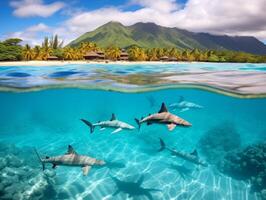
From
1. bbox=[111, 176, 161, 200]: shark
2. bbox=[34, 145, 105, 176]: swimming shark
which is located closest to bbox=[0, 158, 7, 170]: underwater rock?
bbox=[34, 145, 105, 176]: swimming shark

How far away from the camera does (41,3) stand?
1622cm

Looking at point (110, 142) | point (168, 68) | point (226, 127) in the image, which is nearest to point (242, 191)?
point (226, 127)

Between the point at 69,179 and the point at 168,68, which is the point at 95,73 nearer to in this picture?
the point at 168,68

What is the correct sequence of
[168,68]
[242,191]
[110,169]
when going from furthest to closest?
[168,68], [110,169], [242,191]

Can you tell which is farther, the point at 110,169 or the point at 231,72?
the point at 231,72

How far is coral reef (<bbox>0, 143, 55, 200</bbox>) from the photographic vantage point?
31.7 feet

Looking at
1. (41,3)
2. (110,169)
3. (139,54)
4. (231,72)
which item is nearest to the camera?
(110,169)

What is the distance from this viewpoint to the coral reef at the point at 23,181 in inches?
380

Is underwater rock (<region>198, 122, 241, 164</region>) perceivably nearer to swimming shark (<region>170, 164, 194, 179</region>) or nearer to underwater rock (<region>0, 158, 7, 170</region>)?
swimming shark (<region>170, 164, 194, 179</region>)

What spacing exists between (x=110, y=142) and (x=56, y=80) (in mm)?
8286

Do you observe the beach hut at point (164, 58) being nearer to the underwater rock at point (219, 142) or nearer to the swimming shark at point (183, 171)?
the underwater rock at point (219, 142)

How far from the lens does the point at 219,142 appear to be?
694 inches

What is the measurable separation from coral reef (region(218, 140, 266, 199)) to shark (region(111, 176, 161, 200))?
447cm

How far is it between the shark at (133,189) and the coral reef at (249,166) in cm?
447
